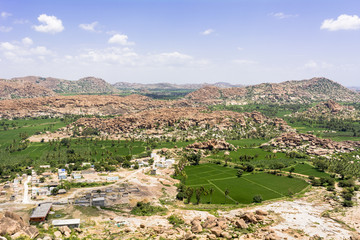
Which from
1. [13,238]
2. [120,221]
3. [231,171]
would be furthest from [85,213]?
[231,171]

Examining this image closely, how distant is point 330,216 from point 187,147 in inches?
4104

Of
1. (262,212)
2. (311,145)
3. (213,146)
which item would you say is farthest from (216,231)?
(311,145)

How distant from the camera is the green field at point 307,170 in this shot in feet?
370

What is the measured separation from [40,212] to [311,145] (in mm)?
173870

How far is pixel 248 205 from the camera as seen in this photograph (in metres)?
80.2

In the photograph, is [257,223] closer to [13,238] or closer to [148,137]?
[13,238]

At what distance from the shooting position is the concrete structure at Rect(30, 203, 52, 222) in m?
61.8

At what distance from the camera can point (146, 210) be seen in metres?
72.5

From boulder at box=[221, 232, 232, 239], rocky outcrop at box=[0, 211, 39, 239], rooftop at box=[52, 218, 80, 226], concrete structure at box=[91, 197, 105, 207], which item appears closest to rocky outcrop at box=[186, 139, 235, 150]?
concrete structure at box=[91, 197, 105, 207]

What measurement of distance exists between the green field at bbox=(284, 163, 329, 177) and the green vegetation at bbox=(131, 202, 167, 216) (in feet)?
264

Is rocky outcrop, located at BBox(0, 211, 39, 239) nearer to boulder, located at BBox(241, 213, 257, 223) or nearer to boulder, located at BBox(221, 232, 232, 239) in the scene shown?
boulder, located at BBox(221, 232, 232, 239)

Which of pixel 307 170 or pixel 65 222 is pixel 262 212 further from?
pixel 307 170

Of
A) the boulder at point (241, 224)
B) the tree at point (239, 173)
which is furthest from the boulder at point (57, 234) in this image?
the tree at point (239, 173)

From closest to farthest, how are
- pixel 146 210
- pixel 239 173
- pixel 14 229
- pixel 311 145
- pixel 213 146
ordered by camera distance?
Answer: 1. pixel 14 229
2. pixel 146 210
3. pixel 239 173
4. pixel 213 146
5. pixel 311 145
